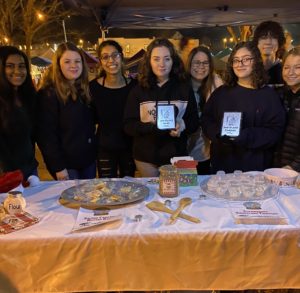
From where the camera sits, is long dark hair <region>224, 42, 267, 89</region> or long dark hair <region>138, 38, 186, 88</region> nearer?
long dark hair <region>224, 42, 267, 89</region>

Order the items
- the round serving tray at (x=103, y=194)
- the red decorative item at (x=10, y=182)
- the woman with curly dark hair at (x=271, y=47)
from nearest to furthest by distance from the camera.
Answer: the round serving tray at (x=103, y=194) < the red decorative item at (x=10, y=182) < the woman with curly dark hair at (x=271, y=47)

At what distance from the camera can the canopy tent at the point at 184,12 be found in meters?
4.23

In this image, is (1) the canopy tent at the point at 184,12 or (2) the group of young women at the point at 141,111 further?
(1) the canopy tent at the point at 184,12

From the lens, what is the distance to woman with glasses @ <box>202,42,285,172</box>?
2217 mm

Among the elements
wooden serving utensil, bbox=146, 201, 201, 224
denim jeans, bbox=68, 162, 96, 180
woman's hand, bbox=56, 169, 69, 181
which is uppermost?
wooden serving utensil, bbox=146, 201, 201, 224

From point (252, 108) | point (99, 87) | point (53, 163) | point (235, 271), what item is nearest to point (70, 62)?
point (99, 87)

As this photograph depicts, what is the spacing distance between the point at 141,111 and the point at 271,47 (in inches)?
51.6

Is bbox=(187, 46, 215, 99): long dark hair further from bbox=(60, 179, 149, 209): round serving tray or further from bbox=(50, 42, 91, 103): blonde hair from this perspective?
bbox=(60, 179, 149, 209): round serving tray

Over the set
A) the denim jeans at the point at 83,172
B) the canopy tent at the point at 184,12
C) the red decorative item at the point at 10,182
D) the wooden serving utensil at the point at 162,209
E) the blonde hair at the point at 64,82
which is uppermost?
the canopy tent at the point at 184,12

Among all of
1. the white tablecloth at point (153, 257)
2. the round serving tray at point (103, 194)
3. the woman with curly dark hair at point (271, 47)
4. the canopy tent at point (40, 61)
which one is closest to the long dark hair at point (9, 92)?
the round serving tray at point (103, 194)

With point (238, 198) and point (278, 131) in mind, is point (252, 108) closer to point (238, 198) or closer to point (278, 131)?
point (278, 131)

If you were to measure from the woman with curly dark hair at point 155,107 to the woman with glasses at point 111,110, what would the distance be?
0.65 feet

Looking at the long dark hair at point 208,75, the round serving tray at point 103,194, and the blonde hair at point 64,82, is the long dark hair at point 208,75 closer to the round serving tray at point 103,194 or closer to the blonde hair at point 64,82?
the blonde hair at point 64,82

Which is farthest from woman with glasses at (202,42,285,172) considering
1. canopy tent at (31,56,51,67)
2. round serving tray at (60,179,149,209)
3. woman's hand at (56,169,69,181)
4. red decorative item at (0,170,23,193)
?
canopy tent at (31,56,51,67)
